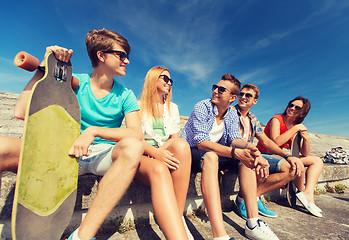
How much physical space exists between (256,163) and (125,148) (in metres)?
1.35

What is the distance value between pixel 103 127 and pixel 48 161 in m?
0.48

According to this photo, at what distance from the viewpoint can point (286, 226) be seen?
2.25 meters

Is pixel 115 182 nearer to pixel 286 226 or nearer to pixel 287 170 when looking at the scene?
pixel 286 226

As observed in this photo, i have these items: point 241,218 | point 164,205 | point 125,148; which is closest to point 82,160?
point 125,148

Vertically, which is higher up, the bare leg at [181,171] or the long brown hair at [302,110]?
the long brown hair at [302,110]

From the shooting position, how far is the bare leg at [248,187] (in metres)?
2.11

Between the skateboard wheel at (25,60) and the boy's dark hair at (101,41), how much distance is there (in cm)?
70

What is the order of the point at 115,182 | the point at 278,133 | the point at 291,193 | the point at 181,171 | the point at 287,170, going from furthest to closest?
the point at 278,133 < the point at 291,193 < the point at 287,170 < the point at 181,171 < the point at 115,182

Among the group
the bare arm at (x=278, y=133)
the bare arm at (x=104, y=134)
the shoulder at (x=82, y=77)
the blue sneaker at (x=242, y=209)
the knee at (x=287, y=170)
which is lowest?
the blue sneaker at (x=242, y=209)

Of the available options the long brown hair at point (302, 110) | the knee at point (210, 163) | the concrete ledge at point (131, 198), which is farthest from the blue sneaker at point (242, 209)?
the long brown hair at point (302, 110)

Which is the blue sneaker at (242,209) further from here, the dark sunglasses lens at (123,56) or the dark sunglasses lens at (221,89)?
the dark sunglasses lens at (123,56)

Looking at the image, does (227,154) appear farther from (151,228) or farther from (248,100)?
(248,100)

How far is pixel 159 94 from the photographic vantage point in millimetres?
Result: 2723

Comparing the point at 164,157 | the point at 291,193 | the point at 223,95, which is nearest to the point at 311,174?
the point at 291,193
